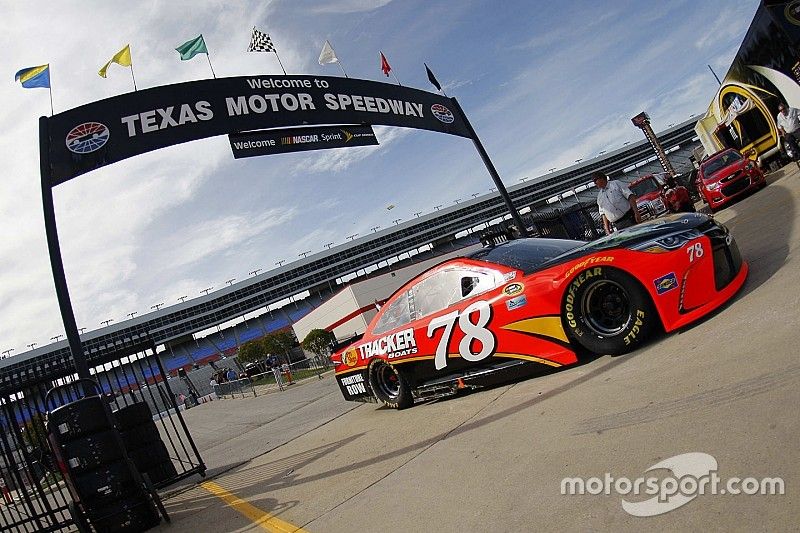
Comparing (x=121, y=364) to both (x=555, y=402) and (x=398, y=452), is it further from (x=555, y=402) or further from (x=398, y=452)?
(x=555, y=402)

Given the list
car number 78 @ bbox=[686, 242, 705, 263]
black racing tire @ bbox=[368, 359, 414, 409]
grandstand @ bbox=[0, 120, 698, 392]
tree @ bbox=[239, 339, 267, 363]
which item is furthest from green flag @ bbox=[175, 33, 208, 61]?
grandstand @ bbox=[0, 120, 698, 392]

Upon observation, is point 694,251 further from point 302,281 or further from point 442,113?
point 302,281

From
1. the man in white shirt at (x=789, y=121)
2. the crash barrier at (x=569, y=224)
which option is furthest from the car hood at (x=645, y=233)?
the crash barrier at (x=569, y=224)

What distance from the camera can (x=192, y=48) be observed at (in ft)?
33.7

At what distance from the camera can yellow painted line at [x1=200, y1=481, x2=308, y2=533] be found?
12.8 feet

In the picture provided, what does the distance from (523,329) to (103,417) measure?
4204 millimetres

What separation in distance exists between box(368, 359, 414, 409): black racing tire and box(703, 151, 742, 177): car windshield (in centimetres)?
1100

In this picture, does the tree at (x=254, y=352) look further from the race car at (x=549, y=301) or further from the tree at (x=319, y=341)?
the race car at (x=549, y=301)

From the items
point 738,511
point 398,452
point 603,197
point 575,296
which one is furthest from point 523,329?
point 603,197

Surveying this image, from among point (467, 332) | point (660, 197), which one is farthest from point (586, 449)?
point (660, 197)

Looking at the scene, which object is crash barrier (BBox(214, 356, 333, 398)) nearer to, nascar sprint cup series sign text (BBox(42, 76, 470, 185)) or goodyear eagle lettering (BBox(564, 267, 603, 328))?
nascar sprint cup series sign text (BBox(42, 76, 470, 185))

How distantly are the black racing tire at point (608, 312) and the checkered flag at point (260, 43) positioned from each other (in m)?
9.42

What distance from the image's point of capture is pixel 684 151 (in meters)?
120

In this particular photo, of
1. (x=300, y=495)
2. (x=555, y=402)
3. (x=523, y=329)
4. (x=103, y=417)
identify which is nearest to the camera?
(x=555, y=402)
